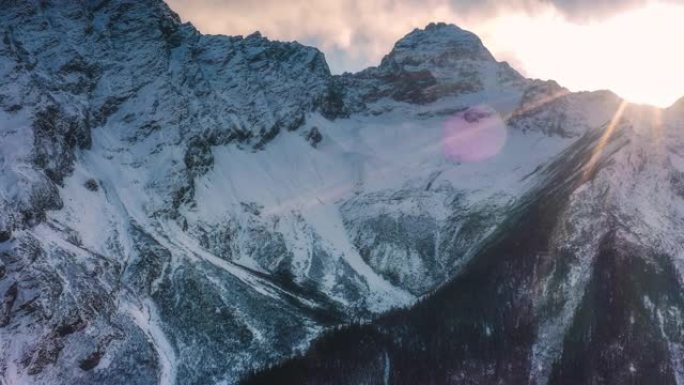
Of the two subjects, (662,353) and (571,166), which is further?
(571,166)

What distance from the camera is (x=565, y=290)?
150 meters

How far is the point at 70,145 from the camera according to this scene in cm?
17488

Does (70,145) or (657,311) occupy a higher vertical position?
(70,145)

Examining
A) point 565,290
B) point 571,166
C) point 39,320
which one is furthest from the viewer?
point 571,166

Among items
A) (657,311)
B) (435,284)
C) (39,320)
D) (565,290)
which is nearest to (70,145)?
(39,320)

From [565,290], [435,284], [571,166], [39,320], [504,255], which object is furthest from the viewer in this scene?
[571,166]

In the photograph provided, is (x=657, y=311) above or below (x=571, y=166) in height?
below

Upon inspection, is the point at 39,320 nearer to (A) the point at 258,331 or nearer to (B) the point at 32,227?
(B) the point at 32,227

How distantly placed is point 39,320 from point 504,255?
84602 mm

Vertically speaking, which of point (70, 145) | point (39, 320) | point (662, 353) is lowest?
point (662, 353)

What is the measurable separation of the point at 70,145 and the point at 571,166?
108910 mm

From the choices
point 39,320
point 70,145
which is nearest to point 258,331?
point 39,320

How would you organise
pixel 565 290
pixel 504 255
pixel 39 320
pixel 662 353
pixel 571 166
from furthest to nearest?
1. pixel 571 166
2. pixel 504 255
3. pixel 565 290
4. pixel 662 353
5. pixel 39 320

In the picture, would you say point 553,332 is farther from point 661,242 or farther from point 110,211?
point 110,211
